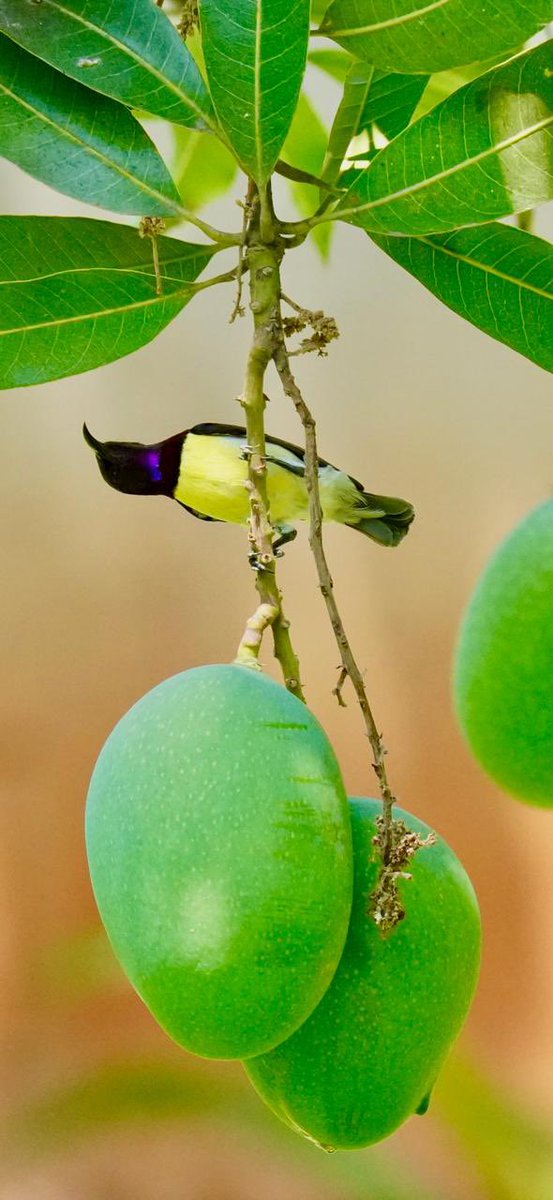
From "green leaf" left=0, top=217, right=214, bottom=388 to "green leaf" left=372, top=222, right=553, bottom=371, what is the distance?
0.35ft

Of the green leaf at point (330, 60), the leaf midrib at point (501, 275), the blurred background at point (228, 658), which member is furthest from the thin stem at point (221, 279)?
the blurred background at point (228, 658)

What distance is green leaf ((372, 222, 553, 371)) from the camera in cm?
54

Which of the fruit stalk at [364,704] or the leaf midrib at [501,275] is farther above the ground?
the leaf midrib at [501,275]

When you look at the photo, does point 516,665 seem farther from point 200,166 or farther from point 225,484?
point 200,166

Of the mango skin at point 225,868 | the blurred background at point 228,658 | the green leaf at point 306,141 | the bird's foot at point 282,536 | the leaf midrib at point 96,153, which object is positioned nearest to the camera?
the mango skin at point 225,868

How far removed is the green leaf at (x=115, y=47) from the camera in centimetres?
46

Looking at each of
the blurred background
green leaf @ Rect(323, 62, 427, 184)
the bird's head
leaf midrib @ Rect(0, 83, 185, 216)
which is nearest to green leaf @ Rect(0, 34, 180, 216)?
leaf midrib @ Rect(0, 83, 185, 216)

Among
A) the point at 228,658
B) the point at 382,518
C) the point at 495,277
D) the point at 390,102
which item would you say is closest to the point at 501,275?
the point at 495,277

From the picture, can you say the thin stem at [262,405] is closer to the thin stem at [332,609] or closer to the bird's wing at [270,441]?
the thin stem at [332,609]

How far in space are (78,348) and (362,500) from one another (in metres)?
0.22

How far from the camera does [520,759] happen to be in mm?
519

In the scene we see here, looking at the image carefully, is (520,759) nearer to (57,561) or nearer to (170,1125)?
(57,561)

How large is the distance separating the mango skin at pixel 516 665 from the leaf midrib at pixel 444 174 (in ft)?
0.51

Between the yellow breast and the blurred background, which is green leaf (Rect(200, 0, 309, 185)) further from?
the blurred background
